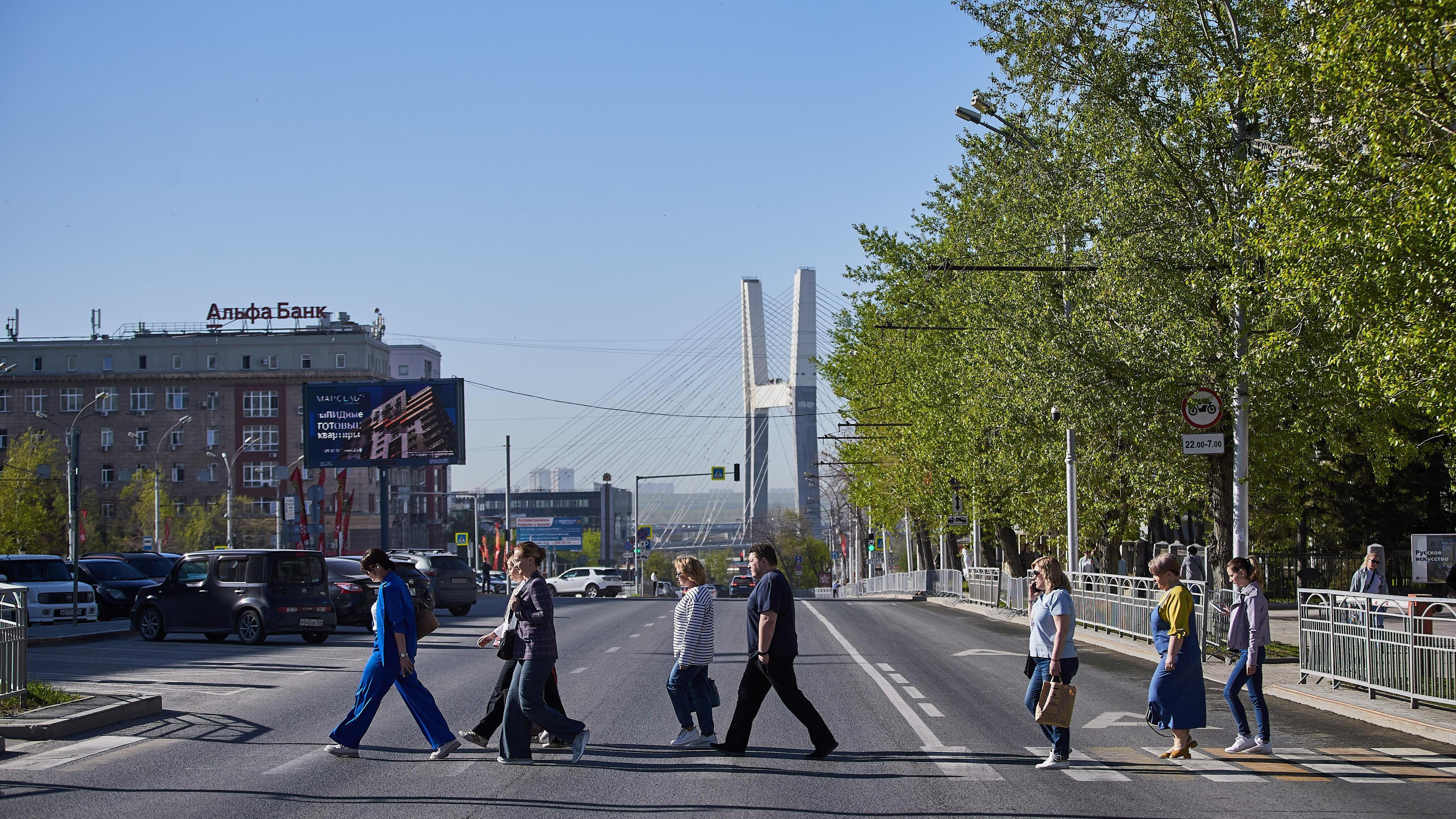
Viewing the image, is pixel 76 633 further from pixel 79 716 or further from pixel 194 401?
pixel 194 401

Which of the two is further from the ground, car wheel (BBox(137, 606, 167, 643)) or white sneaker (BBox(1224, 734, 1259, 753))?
white sneaker (BBox(1224, 734, 1259, 753))

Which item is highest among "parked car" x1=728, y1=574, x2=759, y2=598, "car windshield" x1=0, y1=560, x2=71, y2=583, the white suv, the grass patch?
"car windshield" x1=0, y1=560, x2=71, y2=583

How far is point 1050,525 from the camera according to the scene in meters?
38.0

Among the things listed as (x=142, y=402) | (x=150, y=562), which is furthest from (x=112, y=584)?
(x=142, y=402)

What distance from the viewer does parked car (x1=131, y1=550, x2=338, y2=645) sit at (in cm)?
2378

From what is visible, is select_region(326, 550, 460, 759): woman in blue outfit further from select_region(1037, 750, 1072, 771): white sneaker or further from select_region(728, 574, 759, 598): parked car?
select_region(728, 574, 759, 598): parked car

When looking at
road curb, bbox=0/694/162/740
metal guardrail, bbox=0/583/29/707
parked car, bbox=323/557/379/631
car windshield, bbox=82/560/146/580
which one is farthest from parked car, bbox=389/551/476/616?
metal guardrail, bbox=0/583/29/707

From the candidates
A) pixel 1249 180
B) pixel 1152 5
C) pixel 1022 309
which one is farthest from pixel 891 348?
pixel 1249 180

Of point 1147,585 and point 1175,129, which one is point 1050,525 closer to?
point 1147,585

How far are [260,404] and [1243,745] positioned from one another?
104m

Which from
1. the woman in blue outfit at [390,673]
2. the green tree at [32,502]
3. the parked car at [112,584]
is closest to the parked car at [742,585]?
the green tree at [32,502]

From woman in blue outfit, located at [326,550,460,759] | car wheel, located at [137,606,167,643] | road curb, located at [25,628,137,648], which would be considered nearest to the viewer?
woman in blue outfit, located at [326,550,460,759]

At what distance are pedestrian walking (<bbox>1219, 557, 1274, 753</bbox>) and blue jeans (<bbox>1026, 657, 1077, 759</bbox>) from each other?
160cm

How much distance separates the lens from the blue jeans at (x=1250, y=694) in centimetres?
1098
